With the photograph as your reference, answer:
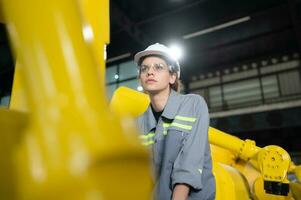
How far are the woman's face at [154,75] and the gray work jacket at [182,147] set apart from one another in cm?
8

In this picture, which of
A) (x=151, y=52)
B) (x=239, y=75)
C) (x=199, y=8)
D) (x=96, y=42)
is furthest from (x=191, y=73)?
(x=96, y=42)

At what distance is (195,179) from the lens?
1088mm

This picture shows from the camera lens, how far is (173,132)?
1.23 meters

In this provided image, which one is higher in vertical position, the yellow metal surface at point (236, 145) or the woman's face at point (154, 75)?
the woman's face at point (154, 75)

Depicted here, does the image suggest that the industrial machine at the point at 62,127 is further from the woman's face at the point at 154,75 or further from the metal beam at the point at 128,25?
the metal beam at the point at 128,25

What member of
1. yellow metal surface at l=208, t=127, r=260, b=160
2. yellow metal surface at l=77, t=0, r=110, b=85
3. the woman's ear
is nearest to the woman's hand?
the woman's ear

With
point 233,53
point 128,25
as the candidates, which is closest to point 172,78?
point 128,25

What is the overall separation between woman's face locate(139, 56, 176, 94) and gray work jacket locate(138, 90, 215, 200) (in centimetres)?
8

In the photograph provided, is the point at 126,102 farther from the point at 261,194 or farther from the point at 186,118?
the point at 261,194

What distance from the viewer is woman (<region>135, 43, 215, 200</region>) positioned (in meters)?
1.12

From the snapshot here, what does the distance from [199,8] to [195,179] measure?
634 cm

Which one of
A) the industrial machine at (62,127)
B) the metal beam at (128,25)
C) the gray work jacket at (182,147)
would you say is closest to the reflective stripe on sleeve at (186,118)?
the gray work jacket at (182,147)

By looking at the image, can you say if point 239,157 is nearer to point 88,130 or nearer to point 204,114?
point 204,114

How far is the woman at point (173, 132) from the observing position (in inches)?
44.0
